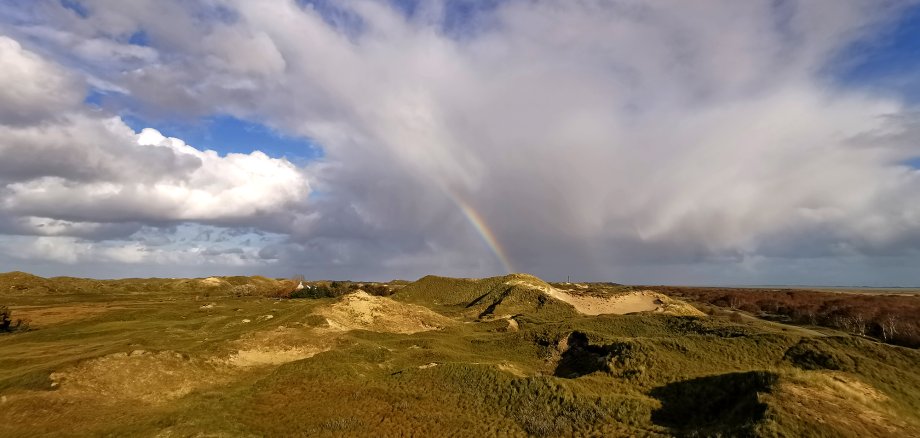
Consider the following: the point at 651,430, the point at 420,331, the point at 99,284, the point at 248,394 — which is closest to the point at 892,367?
the point at 651,430

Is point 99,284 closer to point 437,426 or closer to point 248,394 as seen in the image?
point 248,394

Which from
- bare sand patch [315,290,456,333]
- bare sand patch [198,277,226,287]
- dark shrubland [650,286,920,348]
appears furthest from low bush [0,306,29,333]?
dark shrubland [650,286,920,348]

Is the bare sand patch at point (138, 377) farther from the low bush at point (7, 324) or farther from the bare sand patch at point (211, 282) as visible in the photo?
the bare sand patch at point (211, 282)

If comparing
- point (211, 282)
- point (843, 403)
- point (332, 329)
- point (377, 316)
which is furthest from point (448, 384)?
point (211, 282)

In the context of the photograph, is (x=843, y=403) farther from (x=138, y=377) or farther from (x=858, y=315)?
(x=858, y=315)

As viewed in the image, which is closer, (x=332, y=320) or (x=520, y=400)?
(x=520, y=400)

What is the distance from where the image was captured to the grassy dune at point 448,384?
22359 mm

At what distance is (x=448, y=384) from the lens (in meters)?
30.6

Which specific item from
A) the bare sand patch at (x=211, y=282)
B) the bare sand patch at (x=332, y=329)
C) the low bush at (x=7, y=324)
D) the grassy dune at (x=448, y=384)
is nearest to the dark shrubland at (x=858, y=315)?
the grassy dune at (x=448, y=384)

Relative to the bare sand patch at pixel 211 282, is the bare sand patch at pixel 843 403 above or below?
below

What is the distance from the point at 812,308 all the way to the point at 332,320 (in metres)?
80.3

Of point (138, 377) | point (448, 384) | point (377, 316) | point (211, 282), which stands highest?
point (211, 282)

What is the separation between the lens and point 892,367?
2783cm

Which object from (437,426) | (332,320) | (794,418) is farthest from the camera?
(332,320)
